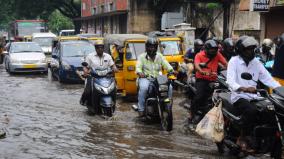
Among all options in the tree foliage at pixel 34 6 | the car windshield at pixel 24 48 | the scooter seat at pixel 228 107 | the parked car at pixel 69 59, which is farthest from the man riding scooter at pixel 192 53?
the tree foliage at pixel 34 6

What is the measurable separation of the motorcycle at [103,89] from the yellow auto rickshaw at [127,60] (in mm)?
2711

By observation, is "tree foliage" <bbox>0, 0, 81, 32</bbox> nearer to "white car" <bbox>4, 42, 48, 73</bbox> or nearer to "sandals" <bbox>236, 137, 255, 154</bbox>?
"white car" <bbox>4, 42, 48, 73</bbox>

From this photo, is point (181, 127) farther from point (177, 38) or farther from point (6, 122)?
point (177, 38)

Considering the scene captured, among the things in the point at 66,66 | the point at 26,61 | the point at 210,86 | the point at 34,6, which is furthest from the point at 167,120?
the point at 34,6

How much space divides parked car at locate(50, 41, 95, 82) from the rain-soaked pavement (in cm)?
425

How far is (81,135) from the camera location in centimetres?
864

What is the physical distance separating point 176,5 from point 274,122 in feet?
102

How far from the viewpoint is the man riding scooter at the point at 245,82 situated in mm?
6098

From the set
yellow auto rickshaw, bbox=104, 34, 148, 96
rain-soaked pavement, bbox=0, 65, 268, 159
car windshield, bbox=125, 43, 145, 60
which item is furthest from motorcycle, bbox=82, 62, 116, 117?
car windshield, bbox=125, 43, 145, 60

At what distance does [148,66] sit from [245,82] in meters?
3.36

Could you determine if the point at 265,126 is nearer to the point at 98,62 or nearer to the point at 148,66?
the point at 148,66

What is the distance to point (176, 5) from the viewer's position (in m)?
36.6

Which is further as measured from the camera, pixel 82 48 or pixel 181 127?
pixel 82 48

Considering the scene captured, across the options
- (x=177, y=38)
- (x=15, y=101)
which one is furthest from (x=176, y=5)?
(x=15, y=101)
